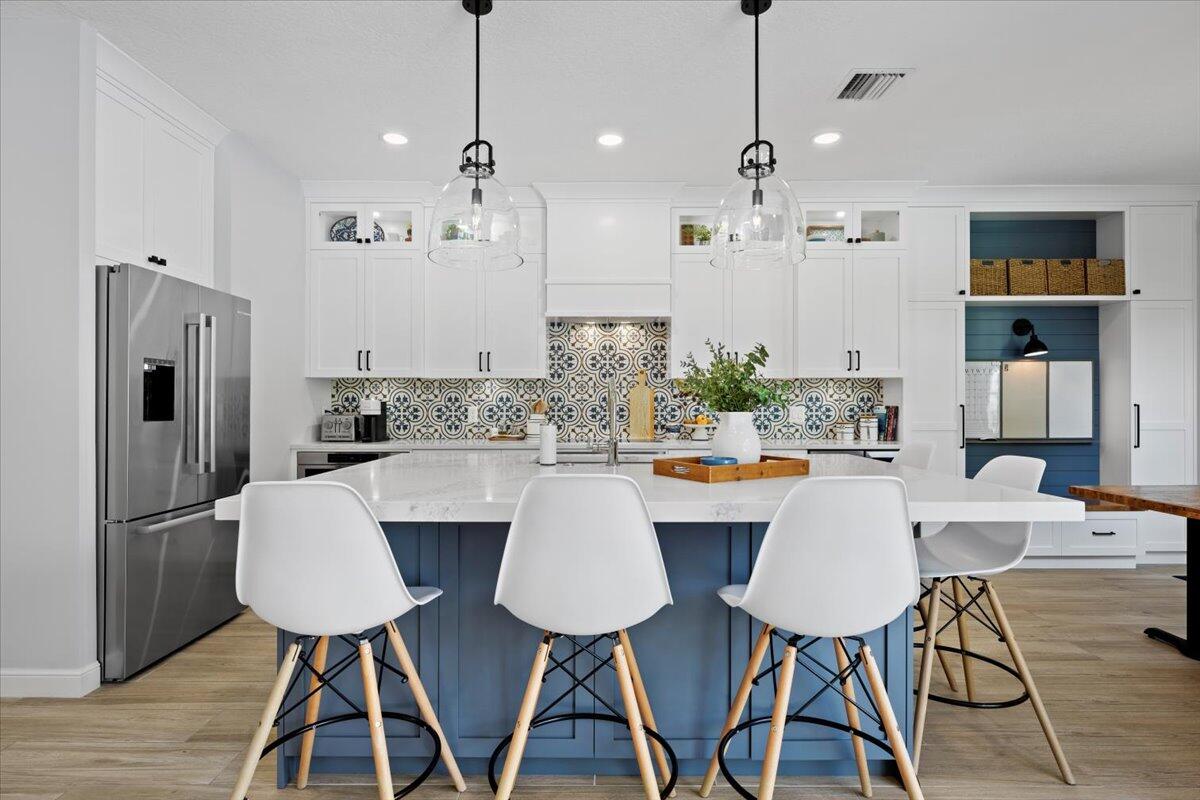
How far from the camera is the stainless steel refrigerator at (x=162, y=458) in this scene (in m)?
2.77

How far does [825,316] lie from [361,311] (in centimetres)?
313

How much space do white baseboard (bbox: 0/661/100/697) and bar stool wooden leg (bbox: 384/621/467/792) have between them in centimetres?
157

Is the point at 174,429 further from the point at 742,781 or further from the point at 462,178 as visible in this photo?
the point at 742,781

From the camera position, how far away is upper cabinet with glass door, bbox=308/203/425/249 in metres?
4.70

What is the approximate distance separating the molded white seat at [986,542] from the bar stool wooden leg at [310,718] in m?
1.73

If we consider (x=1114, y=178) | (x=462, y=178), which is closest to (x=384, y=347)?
(x=462, y=178)

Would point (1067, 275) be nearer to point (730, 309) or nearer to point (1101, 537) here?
point (1101, 537)

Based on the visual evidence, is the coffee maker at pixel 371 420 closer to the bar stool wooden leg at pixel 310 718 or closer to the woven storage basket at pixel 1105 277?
the bar stool wooden leg at pixel 310 718

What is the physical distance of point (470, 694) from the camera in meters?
2.08

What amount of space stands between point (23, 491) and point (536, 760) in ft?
7.28

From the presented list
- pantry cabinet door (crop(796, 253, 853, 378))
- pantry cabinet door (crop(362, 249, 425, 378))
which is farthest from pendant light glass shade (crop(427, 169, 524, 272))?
pantry cabinet door (crop(796, 253, 853, 378))

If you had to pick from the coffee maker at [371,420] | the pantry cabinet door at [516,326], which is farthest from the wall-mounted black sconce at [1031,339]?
the coffee maker at [371,420]

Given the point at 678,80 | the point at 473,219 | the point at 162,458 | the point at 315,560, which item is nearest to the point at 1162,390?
the point at 678,80

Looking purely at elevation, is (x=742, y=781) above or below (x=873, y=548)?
below
